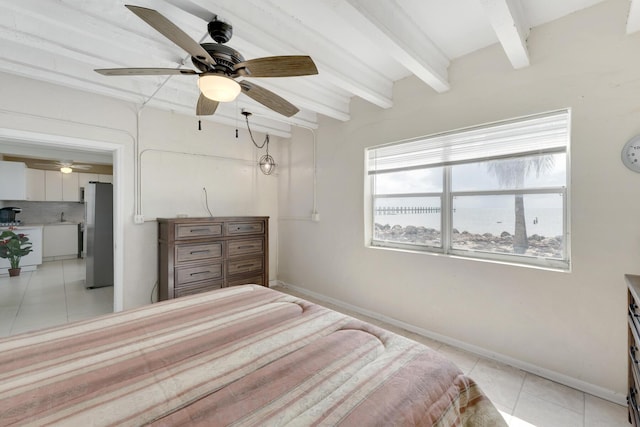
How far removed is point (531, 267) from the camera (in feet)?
7.00

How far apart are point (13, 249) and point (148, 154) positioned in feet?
13.6

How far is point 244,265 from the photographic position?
11.5 ft

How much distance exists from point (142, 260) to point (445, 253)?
3.41 metres

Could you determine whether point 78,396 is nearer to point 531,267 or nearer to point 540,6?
point 531,267

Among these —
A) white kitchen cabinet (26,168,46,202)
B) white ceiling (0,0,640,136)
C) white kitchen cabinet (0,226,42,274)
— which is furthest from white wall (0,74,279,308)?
white kitchen cabinet (26,168,46,202)

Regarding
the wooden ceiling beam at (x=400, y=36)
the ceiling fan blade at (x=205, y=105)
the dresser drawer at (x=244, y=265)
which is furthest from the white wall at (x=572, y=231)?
the ceiling fan blade at (x=205, y=105)

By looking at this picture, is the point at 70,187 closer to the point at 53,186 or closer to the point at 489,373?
the point at 53,186

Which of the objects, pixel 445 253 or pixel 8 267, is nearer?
pixel 445 253

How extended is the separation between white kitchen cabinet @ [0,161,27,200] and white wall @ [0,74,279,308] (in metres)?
4.41

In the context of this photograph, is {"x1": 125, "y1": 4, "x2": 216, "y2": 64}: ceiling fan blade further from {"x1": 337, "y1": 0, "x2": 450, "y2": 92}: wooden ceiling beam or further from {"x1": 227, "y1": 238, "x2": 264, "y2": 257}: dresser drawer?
{"x1": 227, "y1": 238, "x2": 264, "y2": 257}: dresser drawer

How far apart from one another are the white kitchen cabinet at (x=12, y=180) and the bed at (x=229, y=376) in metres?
6.39

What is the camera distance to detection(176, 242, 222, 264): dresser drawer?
9.77 feet

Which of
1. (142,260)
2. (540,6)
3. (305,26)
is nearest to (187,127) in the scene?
(142,260)

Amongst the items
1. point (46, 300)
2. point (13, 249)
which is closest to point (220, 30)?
point (46, 300)
